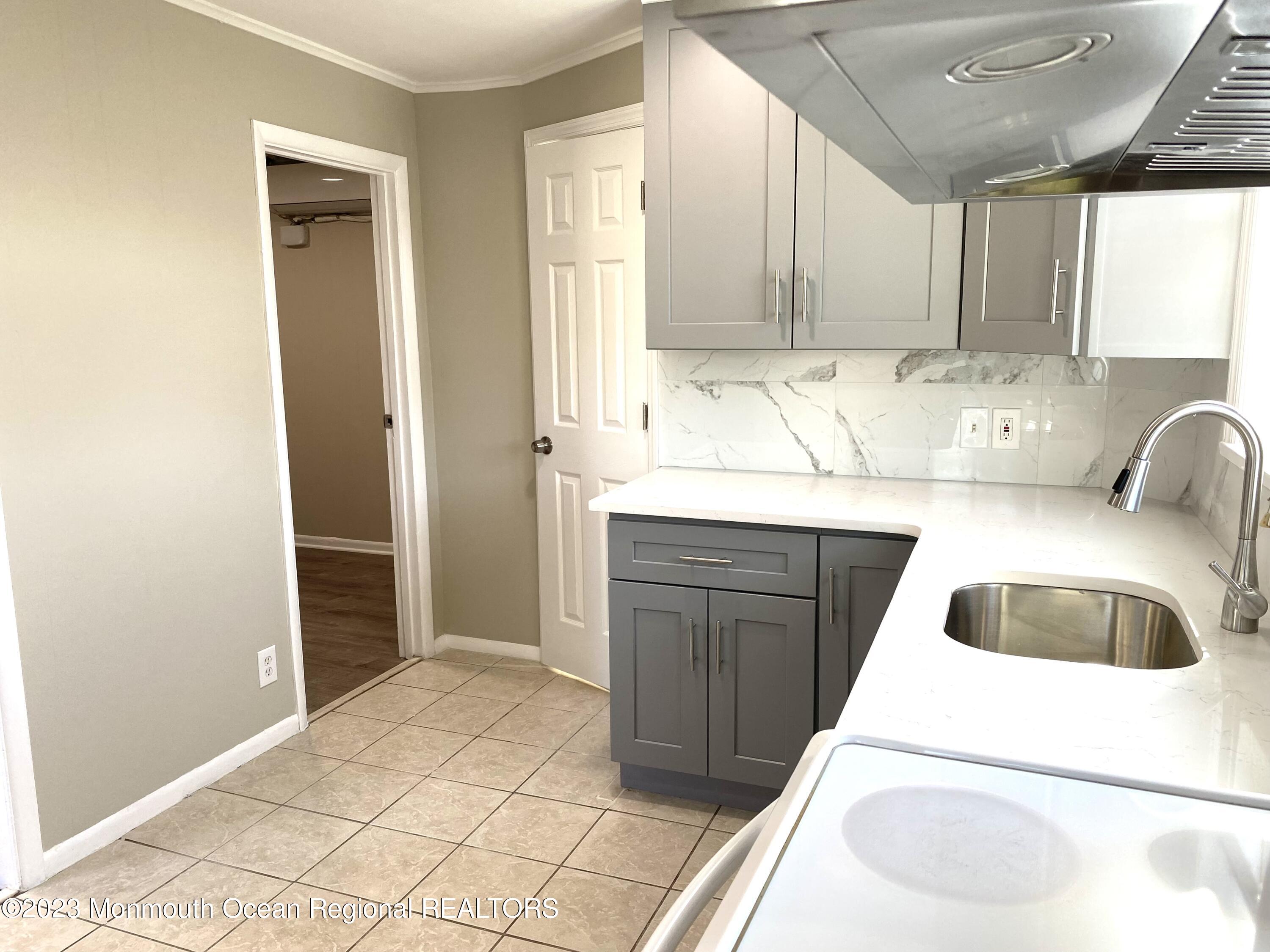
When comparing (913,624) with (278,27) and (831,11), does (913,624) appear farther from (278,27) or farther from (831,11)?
(278,27)

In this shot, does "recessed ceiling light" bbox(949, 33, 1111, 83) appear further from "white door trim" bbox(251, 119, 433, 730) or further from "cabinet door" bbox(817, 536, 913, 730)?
"white door trim" bbox(251, 119, 433, 730)

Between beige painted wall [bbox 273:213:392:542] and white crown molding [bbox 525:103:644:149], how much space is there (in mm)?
2186

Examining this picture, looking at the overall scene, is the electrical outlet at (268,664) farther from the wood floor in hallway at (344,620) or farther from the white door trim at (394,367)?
the wood floor in hallway at (344,620)

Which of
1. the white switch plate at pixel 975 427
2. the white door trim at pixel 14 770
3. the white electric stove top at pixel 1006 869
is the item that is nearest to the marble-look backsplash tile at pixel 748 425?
the white switch plate at pixel 975 427

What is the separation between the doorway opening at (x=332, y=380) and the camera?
17.3 ft

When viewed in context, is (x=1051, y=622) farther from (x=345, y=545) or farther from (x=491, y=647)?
(x=345, y=545)

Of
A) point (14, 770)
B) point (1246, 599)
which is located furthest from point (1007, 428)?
point (14, 770)

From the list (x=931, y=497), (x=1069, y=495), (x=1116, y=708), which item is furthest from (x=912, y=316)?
(x=1116, y=708)

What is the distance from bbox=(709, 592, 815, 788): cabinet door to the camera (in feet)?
8.31

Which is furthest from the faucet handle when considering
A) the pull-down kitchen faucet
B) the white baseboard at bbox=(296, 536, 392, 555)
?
the white baseboard at bbox=(296, 536, 392, 555)

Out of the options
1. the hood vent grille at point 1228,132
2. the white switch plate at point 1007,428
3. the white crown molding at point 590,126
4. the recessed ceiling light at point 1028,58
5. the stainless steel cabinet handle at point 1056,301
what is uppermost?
the white crown molding at point 590,126

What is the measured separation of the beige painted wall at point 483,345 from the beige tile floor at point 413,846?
757 millimetres

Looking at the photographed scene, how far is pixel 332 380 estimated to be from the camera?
5.67 m

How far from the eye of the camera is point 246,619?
3.07 meters
